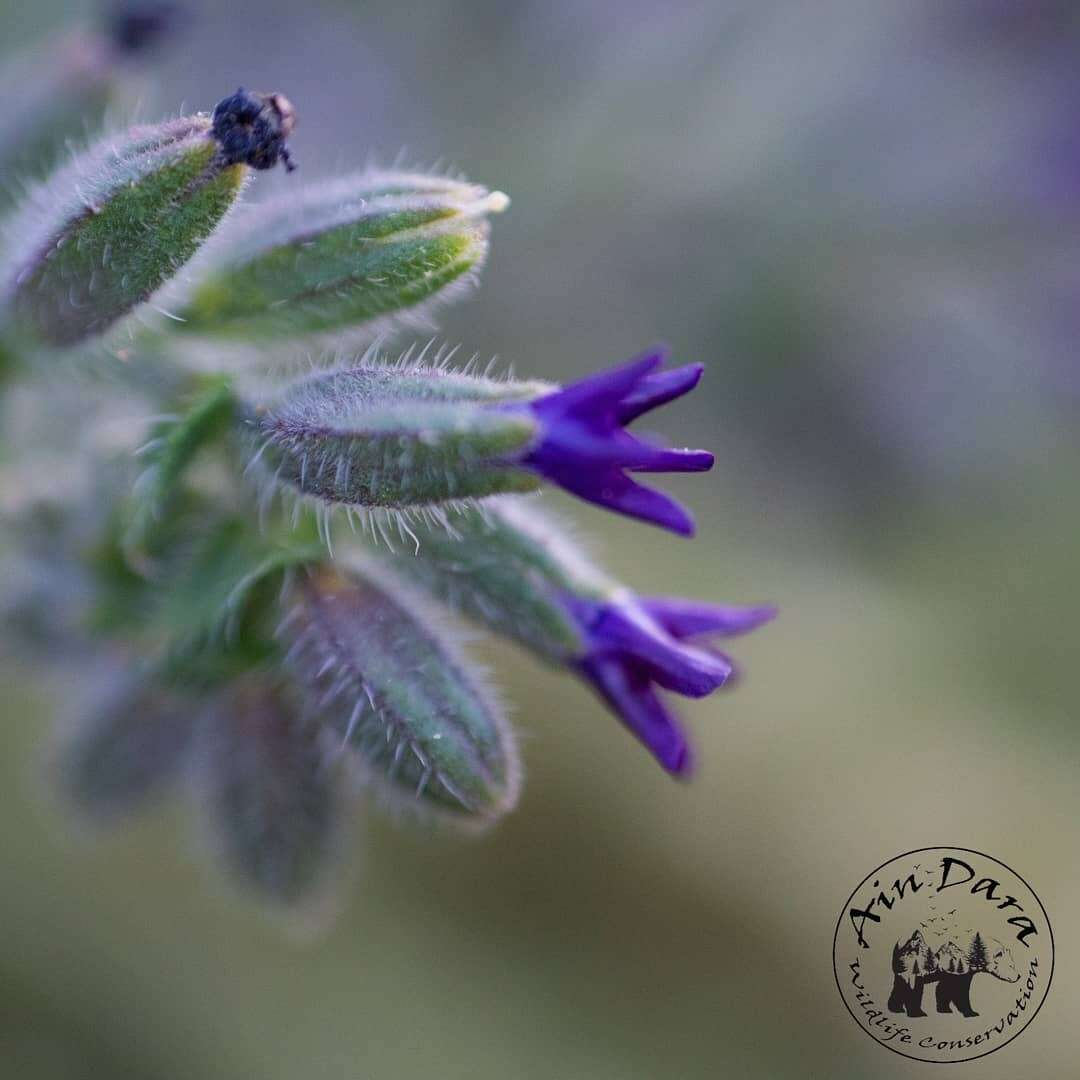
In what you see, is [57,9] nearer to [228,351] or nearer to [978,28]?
[228,351]

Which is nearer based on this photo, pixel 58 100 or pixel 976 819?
pixel 58 100

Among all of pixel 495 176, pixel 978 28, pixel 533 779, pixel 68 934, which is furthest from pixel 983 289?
pixel 68 934

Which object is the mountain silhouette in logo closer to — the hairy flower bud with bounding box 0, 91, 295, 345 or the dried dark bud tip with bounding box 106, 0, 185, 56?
the hairy flower bud with bounding box 0, 91, 295, 345

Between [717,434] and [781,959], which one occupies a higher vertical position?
[717,434]

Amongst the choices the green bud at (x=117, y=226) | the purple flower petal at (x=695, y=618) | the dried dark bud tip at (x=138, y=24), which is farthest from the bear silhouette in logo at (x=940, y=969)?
the dried dark bud tip at (x=138, y=24)

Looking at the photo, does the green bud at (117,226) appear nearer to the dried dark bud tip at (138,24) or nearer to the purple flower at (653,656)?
the dried dark bud tip at (138,24)

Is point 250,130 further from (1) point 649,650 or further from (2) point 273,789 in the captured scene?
(2) point 273,789

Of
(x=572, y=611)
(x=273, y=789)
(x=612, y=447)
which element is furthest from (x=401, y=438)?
(x=273, y=789)
